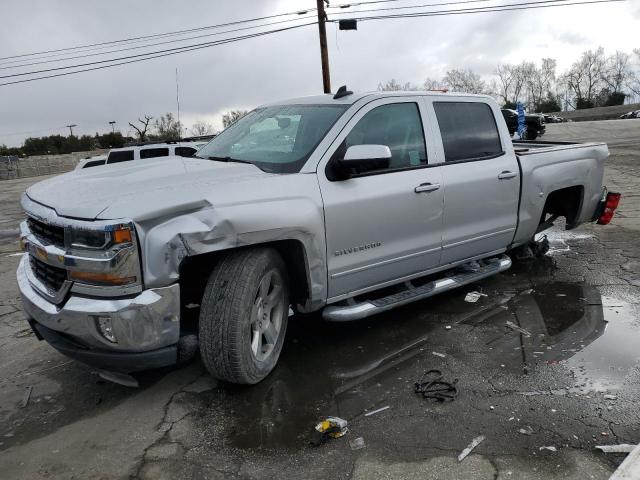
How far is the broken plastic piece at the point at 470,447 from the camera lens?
110 inches

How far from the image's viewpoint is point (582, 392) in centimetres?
340

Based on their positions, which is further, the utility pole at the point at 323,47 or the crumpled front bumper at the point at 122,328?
the utility pole at the point at 323,47

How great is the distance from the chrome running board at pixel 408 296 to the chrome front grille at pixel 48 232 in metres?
1.79

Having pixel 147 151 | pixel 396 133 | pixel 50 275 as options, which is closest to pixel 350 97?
pixel 396 133

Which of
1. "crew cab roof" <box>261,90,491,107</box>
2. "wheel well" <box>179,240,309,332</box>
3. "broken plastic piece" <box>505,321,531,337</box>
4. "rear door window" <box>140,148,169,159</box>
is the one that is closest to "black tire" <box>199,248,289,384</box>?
"wheel well" <box>179,240,309,332</box>

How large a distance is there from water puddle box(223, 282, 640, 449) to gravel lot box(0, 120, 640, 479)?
0.01 metres

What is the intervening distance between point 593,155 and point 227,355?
483cm

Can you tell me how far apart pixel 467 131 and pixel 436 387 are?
7.93 ft

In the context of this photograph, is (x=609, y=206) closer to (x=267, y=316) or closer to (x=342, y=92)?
(x=342, y=92)

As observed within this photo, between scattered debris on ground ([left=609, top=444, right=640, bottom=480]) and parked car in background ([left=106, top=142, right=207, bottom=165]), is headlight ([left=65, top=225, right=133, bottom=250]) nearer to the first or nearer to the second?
scattered debris on ground ([left=609, top=444, right=640, bottom=480])

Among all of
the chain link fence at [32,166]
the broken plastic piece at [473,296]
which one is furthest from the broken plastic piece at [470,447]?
the chain link fence at [32,166]

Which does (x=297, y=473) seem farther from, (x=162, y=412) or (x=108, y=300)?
(x=108, y=300)

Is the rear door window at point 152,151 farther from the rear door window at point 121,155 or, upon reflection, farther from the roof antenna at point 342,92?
the roof antenna at point 342,92

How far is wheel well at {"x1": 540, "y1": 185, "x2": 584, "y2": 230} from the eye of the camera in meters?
6.08
